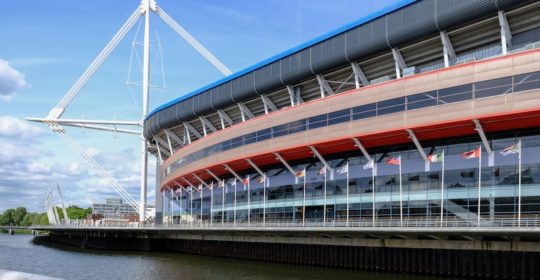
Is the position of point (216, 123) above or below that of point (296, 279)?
above

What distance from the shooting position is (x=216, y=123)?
81.0 metres

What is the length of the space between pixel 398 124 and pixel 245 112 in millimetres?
27318

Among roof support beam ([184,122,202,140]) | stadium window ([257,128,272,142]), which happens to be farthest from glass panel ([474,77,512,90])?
roof support beam ([184,122,202,140])

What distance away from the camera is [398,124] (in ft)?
159

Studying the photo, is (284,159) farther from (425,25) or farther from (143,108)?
(143,108)

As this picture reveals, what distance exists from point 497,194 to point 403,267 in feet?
30.5

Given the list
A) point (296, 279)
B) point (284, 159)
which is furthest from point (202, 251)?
point (296, 279)

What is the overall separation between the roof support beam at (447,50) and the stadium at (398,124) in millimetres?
142

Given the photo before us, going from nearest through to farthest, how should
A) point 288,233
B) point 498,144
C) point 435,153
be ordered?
point 498,144 < point 435,153 < point 288,233

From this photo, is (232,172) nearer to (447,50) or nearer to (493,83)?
(447,50)

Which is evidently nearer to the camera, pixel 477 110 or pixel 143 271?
pixel 477 110

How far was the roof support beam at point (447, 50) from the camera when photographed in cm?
4935

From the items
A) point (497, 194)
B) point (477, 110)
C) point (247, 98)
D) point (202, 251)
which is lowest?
point (202, 251)

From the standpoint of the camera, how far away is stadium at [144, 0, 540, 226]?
4328 centimetres
